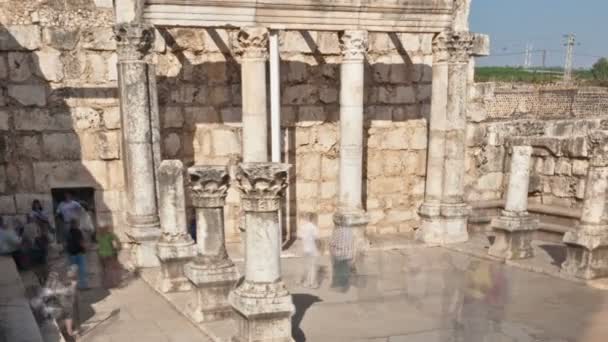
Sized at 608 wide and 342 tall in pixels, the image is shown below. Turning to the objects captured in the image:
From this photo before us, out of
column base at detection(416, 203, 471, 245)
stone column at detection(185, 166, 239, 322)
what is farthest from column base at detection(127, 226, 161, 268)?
column base at detection(416, 203, 471, 245)

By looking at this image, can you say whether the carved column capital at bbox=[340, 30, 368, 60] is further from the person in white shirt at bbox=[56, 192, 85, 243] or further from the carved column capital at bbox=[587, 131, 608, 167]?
the person in white shirt at bbox=[56, 192, 85, 243]

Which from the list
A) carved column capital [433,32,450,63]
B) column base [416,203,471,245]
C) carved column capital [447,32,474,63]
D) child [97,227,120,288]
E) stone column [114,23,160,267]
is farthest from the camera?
column base [416,203,471,245]

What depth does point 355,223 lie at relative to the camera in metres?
11.9

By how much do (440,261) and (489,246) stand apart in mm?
1339

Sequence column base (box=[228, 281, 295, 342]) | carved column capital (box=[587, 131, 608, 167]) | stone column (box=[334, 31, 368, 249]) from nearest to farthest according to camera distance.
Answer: column base (box=[228, 281, 295, 342]) < carved column capital (box=[587, 131, 608, 167]) < stone column (box=[334, 31, 368, 249])

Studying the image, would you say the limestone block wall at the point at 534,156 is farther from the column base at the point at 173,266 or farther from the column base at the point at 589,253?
the column base at the point at 173,266

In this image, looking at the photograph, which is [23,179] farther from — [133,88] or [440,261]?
[440,261]

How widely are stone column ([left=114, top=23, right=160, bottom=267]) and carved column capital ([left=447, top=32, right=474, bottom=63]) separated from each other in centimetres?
606

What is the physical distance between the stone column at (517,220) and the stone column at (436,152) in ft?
5.21

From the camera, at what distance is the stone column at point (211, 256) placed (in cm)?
775

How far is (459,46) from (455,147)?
2.13 meters

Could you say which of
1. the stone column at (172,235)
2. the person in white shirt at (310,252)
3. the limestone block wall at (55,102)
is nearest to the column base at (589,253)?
the person in white shirt at (310,252)

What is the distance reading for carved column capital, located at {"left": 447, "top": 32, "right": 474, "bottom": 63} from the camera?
12023 mm

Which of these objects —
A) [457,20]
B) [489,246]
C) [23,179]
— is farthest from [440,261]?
[23,179]
